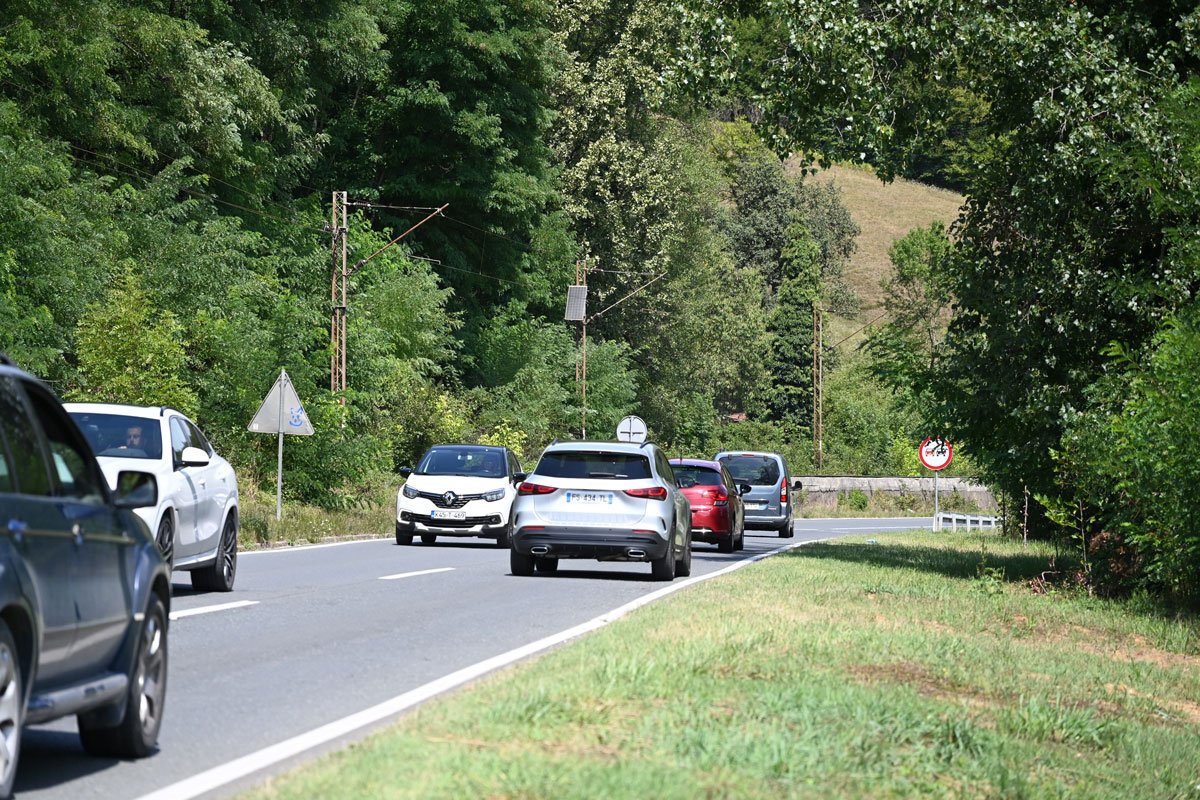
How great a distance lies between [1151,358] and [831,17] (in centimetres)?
678

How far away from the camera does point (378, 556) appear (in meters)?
26.0

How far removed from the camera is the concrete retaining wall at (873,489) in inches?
2800

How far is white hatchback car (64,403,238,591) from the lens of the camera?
632 inches

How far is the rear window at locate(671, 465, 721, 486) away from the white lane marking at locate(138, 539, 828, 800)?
1545cm

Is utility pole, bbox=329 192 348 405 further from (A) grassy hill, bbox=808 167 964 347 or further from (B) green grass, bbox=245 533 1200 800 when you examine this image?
(A) grassy hill, bbox=808 167 964 347

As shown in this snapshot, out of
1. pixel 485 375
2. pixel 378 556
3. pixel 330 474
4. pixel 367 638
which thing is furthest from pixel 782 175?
pixel 367 638

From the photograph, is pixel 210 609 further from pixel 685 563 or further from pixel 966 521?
pixel 966 521

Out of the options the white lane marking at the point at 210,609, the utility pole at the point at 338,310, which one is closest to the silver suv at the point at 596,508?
the white lane marking at the point at 210,609

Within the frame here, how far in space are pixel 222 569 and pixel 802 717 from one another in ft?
33.0

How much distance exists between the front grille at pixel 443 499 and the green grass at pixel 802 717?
12855mm

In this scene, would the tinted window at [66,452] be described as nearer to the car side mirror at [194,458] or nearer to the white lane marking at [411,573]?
the car side mirror at [194,458]

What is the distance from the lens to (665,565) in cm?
2148

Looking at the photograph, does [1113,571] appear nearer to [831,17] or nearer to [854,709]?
[831,17]

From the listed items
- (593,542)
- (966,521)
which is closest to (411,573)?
(593,542)
